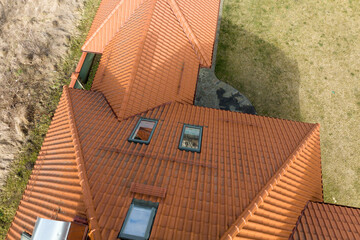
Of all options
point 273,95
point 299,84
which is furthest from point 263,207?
point 299,84

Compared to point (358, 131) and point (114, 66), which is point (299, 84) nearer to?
point (358, 131)

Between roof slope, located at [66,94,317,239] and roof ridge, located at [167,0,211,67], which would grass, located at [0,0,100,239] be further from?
roof ridge, located at [167,0,211,67]

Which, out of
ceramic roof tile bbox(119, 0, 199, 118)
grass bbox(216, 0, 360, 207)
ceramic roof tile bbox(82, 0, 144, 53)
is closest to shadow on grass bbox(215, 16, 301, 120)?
grass bbox(216, 0, 360, 207)

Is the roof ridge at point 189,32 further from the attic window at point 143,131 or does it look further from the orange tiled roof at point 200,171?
the attic window at point 143,131

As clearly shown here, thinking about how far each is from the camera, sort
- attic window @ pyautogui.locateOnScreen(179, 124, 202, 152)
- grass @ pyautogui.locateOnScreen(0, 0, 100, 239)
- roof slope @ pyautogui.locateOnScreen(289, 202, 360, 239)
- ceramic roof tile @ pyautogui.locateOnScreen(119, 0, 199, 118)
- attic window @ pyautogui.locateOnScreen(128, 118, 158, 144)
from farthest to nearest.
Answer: grass @ pyautogui.locateOnScreen(0, 0, 100, 239) < ceramic roof tile @ pyautogui.locateOnScreen(119, 0, 199, 118) < attic window @ pyautogui.locateOnScreen(128, 118, 158, 144) < attic window @ pyautogui.locateOnScreen(179, 124, 202, 152) < roof slope @ pyautogui.locateOnScreen(289, 202, 360, 239)

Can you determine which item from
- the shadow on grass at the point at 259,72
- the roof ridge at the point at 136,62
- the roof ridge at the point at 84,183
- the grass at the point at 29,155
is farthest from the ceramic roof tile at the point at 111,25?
the shadow on grass at the point at 259,72

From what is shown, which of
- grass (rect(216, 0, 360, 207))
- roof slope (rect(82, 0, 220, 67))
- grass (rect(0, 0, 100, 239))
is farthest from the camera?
grass (rect(216, 0, 360, 207))
